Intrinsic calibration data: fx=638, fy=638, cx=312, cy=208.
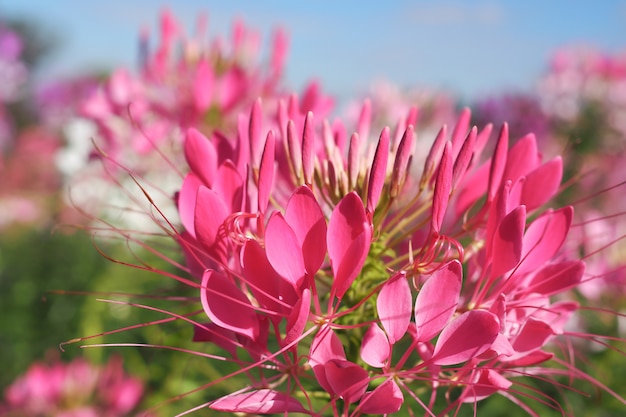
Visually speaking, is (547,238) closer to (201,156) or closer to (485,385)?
(485,385)

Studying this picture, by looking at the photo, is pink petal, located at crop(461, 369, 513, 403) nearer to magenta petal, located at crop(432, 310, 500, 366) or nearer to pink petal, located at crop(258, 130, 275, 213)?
magenta petal, located at crop(432, 310, 500, 366)

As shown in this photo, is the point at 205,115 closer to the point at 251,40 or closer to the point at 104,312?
the point at 251,40

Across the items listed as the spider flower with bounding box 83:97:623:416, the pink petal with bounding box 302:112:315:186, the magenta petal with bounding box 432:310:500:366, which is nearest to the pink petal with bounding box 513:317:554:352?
the spider flower with bounding box 83:97:623:416

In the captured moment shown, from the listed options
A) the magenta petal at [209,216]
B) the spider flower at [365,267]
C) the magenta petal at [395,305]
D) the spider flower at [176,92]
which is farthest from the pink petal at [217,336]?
the spider flower at [176,92]

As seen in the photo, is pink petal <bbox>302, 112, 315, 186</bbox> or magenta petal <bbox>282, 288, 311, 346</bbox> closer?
magenta petal <bbox>282, 288, 311, 346</bbox>

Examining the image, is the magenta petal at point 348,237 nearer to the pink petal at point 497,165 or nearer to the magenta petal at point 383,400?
the magenta petal at point 383,400

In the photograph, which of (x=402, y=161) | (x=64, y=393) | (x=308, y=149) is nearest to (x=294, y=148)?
(x=308, y=149)
